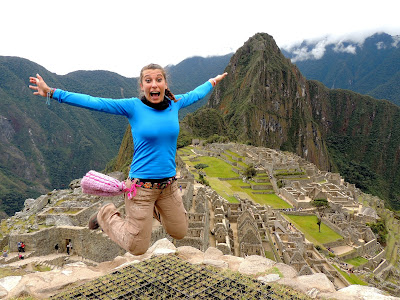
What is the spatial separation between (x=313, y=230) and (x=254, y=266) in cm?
2514

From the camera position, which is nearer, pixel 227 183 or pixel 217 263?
pixel 217 263

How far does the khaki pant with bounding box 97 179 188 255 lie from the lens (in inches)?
167

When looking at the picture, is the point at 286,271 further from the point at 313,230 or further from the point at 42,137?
the point at 42,137

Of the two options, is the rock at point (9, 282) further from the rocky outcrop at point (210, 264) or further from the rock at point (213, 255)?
the rock at point (213, 255)

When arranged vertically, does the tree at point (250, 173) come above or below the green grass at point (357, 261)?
above

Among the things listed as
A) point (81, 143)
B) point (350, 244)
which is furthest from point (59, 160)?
point (350, 244)

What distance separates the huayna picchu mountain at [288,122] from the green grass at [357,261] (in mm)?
83084

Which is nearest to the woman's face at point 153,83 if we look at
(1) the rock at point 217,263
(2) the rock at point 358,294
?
(1) the rock at point 217,263

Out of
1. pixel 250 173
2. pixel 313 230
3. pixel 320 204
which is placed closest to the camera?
pixel 313 230

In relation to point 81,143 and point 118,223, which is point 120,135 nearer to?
point 81,143

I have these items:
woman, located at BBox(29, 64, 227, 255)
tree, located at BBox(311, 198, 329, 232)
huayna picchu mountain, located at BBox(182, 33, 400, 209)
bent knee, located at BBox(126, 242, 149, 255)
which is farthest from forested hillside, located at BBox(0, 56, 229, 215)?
woman, located at BBox(29, 64, 227, 255)

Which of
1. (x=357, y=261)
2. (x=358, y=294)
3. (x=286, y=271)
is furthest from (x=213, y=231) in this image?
(x=357, y=261)

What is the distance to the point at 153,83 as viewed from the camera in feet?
13.7

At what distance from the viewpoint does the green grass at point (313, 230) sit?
26.1 m
